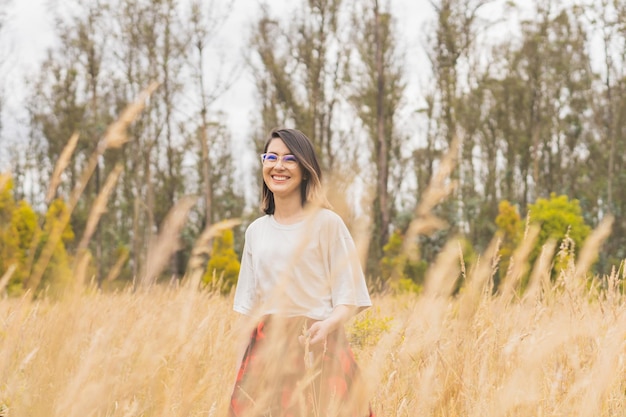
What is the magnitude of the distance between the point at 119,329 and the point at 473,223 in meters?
19.2

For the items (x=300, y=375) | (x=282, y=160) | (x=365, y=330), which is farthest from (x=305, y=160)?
(x=365, y=330)

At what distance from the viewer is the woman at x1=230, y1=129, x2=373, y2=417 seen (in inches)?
78.8

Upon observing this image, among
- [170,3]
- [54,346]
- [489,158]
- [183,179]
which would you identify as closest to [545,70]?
[489,158]

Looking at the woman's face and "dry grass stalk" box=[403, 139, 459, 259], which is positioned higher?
Answer: the woman's face

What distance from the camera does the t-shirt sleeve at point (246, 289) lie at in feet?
7.68

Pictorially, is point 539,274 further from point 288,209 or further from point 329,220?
point 288,209

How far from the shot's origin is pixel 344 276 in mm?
2105

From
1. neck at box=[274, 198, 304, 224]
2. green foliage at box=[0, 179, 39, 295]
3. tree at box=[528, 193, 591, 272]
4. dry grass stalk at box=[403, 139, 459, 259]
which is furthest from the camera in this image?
green foliage at box=[0, 179, 39, 295]

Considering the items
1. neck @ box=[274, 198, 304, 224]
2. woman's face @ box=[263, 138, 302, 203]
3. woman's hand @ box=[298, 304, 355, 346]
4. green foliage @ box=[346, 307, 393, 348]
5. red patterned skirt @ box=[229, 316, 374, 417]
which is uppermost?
woman's face @ box=[263, 138, 302, 203]

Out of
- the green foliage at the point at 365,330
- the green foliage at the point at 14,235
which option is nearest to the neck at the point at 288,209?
the green foliage at the point at 365,330

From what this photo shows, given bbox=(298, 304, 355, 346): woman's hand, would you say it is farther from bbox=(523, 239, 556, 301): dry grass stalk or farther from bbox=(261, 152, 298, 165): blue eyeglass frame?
bbox=(523, 239, 556, 301): dry grass stalk

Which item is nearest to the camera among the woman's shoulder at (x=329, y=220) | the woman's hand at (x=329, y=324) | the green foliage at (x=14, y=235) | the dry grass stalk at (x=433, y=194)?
the dry grass stalk at (x=433, y=194)

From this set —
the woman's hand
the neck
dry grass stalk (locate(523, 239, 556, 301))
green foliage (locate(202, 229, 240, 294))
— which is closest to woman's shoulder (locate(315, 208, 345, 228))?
the neck

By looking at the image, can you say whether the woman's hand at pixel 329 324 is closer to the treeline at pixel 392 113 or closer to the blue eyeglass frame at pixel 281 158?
the blue eyeglass frame at pixel 281 158
